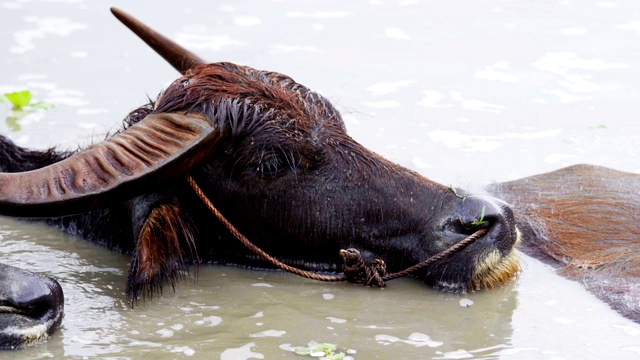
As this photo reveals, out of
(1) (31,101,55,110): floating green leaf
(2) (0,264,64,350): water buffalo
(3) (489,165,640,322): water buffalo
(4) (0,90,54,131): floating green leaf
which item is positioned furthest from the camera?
(1) (31,101,55,110): floating green leaf

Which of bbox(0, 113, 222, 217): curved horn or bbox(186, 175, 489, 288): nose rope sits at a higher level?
bbox(0, 113, 222, 217): curved horn

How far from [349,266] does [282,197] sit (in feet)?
1.58

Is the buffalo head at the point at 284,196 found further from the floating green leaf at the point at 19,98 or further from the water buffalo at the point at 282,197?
the floating green leaf at the point at 19,98

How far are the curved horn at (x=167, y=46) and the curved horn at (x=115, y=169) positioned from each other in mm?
1314

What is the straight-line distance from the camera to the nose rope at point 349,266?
5648mm

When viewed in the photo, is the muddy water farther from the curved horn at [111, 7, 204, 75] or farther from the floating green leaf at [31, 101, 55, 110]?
the curved horn at [111, 7, 204, 75]

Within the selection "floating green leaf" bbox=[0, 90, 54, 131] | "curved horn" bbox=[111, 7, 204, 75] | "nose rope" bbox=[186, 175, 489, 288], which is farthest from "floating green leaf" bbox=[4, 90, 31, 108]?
"nose rope" bbox=[186, 175, 489, 288]

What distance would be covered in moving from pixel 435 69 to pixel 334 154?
4780 mm

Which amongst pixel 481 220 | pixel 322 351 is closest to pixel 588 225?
pixel 481 220

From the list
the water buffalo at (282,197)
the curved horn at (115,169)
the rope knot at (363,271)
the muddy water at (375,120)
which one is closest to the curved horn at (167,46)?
the water buffalo at (282,197)

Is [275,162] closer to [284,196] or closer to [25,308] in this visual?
[284,196]

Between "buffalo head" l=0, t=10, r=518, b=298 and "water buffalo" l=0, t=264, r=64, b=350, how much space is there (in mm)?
550

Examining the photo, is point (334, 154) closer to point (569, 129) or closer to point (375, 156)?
point (375, 156)

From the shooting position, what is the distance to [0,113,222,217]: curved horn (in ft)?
16.6
